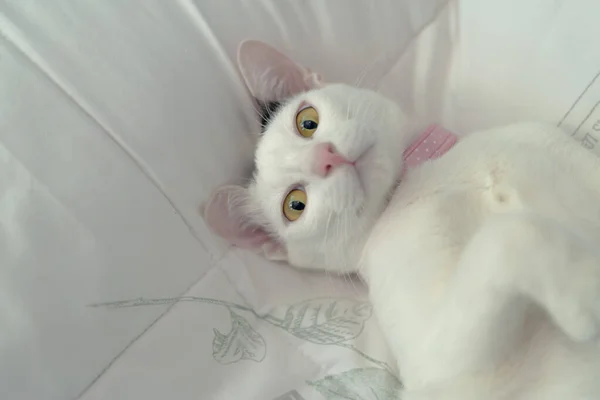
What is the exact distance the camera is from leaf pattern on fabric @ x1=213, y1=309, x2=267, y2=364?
87 cm

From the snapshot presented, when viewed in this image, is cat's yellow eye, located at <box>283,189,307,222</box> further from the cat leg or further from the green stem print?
the cat leg

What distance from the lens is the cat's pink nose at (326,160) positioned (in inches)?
33.4

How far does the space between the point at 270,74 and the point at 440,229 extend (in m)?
0.44

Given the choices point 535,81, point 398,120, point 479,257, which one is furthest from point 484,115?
point 479,257

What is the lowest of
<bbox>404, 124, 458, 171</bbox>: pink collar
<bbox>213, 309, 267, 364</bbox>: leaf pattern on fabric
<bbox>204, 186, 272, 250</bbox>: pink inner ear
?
<bbox>404, 124, 458, 171</bbox>: pink collar

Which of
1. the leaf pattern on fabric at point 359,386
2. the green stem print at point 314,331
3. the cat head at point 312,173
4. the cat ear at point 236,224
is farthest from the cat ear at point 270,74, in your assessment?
the leaf pattern on fabric at point 359,386

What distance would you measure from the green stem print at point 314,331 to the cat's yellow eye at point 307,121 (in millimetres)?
295

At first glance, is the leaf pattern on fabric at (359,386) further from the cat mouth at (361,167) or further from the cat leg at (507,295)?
the cat mouth at (361,167)

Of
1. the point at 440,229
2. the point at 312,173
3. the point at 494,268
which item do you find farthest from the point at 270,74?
the point at 494,268

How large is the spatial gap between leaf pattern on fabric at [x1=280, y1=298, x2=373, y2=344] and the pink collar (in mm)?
316

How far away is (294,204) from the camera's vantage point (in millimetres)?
932

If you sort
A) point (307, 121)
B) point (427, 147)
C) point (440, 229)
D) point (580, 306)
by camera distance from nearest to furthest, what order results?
point (580, 306), point (440, 229), point (307, 121), point (427, 147)

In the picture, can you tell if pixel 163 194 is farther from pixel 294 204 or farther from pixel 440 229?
pixel 440 229

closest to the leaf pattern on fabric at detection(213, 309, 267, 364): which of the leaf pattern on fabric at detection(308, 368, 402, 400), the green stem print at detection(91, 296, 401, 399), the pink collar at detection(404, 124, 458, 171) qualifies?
the green stem print at detection(91, 296, 401, 399)
